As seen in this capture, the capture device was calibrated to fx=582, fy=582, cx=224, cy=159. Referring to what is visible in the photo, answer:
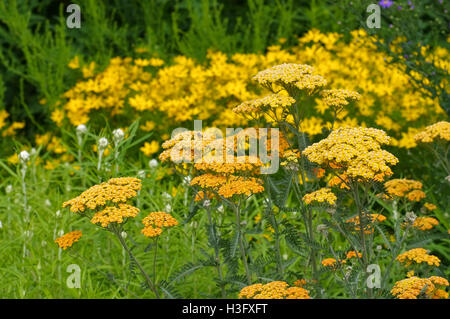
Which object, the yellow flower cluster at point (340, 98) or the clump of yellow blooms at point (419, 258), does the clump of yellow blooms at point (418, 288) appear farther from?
the yellow flower cluster at point (340, 98)

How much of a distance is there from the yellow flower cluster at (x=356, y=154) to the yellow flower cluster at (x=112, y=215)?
2.13 feet

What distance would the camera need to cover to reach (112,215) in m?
1.98

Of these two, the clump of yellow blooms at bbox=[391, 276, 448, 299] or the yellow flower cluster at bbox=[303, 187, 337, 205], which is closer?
the clump of yellow blooms at bbox=[391, 276, 448, 299]

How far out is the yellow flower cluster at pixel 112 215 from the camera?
196cm

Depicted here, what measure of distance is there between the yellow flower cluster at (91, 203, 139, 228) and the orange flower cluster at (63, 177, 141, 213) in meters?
0.03

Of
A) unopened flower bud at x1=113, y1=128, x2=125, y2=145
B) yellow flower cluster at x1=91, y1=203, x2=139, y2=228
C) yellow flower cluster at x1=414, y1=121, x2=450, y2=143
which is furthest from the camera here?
unopened flower bud at x1=113, y1=128, x2=125, y2=145

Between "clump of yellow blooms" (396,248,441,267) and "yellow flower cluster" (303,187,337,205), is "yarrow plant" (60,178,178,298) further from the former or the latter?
"clump of yellow blooms" (396,248,441,267)

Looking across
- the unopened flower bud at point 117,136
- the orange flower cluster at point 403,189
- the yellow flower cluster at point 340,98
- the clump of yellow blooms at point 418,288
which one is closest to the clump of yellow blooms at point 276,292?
the clump of yellow blooms at point 418,288

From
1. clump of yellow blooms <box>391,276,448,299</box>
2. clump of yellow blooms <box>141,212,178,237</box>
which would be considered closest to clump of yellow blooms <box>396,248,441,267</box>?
clump of yellow blooms <box>391,276,448,299</box>

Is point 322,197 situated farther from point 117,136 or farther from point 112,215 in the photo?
point 117,136

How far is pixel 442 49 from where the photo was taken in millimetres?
5090

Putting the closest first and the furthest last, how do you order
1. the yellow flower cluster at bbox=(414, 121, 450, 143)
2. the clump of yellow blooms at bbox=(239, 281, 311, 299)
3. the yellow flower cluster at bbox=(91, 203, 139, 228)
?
the clump of yellow blooms at bbox=(239, 281, 311, 299), the yellow flower cluster at bbox=(91, 203, 139, 228), the yellow flower cluster at bbox=(414, 121, 450, 143)

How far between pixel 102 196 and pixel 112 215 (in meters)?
0.12

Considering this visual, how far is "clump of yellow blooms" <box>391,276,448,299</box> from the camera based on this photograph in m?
1.86
